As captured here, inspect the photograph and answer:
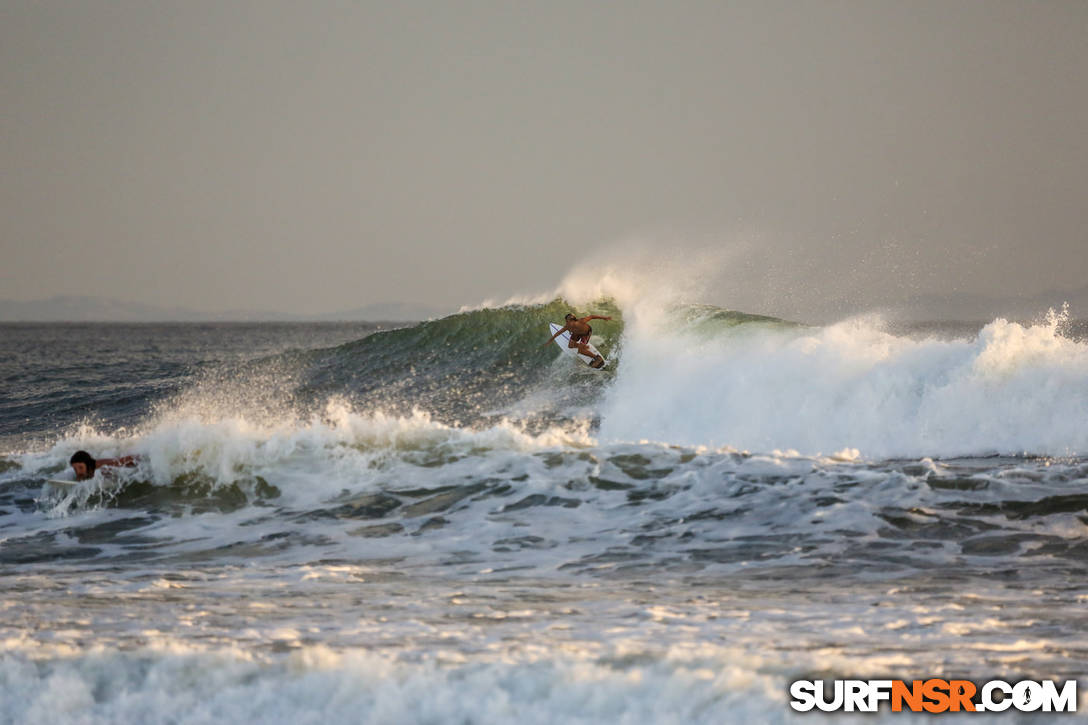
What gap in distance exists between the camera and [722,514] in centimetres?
889

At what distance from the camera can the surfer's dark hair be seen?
10.8 m

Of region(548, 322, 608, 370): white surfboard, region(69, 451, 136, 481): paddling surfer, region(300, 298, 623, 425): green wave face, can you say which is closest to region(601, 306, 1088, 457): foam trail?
region(548, 322, 608, 370): white surfboard

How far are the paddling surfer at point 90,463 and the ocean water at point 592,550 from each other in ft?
0.76

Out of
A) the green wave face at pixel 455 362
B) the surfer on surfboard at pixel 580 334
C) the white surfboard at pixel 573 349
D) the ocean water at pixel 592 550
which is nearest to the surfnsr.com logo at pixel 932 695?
the ocean water at pixel 592 550

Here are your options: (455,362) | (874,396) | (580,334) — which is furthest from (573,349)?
(874,396)

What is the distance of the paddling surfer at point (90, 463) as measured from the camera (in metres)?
10.9

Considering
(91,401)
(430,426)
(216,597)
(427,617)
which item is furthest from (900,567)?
(91,401)

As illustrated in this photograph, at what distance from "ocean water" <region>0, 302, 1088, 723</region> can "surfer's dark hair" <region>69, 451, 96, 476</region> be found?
28 cm

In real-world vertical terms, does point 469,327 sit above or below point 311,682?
above

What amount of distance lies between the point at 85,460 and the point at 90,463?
11 centimetres

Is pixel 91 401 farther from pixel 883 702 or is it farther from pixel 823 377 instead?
pixel 883 702

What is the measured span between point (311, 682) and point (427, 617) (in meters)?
1.36

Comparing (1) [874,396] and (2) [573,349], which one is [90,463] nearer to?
(2) [573,349]

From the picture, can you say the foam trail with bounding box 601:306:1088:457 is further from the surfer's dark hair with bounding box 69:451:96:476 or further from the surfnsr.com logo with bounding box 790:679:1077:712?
the surfnsr.com logo with bounding box 790:679:1077:712
